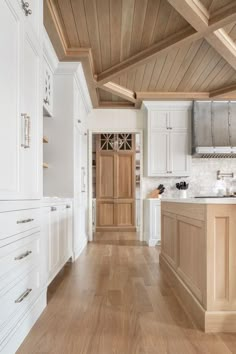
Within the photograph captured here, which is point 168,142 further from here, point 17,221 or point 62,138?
point 17,221

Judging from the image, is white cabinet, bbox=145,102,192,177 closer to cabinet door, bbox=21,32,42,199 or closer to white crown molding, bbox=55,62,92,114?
white crown molding, bbox=55,62,92,114

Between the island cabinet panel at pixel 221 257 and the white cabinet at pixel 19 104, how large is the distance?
Answer: 1.21 meters

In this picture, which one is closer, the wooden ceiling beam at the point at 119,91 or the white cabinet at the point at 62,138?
the white cabinet at the point at 62,138

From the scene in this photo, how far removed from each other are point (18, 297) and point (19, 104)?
1.13 m

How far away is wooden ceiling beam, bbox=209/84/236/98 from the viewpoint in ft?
16.4

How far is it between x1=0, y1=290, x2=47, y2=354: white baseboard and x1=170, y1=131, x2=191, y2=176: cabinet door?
3694 mm

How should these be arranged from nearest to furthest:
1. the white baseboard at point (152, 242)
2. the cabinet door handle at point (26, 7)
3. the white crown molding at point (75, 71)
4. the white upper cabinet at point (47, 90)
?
1. the cabinet door handle at point (26, 7)
2. the white upper cabinet at point (47, 90)
3. the white crown molding at point (75, 71)
4. the white baseboard at point (152, 242)

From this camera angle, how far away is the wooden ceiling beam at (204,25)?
8.97ft

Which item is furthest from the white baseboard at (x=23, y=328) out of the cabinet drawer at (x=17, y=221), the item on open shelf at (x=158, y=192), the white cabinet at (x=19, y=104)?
the item on open shelf at (x=158, y=192)

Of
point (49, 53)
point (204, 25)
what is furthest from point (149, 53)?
point (49, 53)

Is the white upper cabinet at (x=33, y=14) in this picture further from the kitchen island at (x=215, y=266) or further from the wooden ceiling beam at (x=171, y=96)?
the wooden ceiling beam at (x=171, y=96)

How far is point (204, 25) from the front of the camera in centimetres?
301

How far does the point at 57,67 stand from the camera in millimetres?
3869

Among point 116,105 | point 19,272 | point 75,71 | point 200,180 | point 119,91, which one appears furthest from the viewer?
point 116,105
